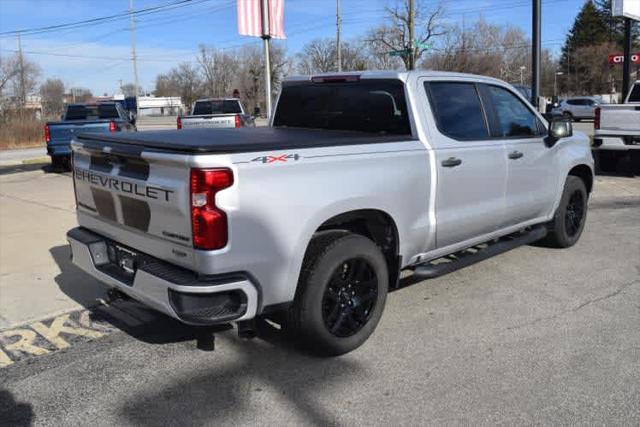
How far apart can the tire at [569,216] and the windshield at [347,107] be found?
269cm

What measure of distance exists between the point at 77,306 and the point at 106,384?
1621 mm

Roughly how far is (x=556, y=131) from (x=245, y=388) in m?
4.03

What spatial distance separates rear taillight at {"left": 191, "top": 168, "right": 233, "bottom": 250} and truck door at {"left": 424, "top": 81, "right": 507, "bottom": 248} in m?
1.95

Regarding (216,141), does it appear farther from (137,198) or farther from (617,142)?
(617,142)

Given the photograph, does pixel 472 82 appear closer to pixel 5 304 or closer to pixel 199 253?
pixel 199 253

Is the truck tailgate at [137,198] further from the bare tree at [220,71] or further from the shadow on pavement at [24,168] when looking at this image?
the bare tree at [220,71]

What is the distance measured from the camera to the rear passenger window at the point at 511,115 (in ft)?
17.9

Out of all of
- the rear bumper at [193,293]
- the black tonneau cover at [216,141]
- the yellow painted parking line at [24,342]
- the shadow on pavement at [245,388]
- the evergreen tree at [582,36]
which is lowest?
the shadow on pavement at [245,388]

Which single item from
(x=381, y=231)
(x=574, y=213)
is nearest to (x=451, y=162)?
(x=381, y=231)

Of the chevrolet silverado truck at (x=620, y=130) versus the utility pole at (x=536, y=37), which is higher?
the utility pole at (x=536, y=37)

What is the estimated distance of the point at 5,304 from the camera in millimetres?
5258

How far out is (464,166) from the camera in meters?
4.80

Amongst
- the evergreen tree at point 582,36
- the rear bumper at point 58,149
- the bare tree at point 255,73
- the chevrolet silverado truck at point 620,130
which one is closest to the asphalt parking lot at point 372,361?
the chevrolet silverado truck at point 620,130

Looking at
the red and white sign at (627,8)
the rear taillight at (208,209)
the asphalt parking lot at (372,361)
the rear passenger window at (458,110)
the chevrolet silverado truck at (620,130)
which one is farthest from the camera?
the red and white sign at (627,8)
